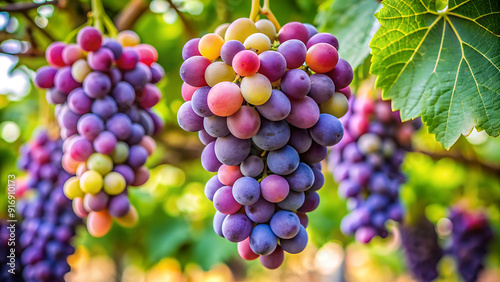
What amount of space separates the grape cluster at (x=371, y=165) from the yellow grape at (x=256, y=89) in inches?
27.4

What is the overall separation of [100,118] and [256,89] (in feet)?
1.46

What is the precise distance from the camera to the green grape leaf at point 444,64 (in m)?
0.71

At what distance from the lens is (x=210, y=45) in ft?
1.95

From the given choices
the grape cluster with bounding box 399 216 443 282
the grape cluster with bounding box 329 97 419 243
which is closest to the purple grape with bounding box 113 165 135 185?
the grape cluster with bounding box 329 97 419 243

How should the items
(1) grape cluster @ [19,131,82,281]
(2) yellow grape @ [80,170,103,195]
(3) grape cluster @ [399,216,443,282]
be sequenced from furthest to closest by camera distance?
(3) grape cluster @ [399,216,443,282], (1) grape cluster @ [19,131,82,281], (2) yellow grape @ [80,170,103,195]

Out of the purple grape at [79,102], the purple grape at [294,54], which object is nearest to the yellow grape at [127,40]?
the purple grape at [79,102]

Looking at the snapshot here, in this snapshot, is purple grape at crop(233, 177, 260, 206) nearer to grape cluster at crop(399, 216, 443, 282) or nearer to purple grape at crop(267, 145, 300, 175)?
purple grape at crop(267, 145, 300, 175)

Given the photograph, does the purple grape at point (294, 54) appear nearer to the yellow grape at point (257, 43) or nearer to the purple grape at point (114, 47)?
the yellow grape at point (257, 43)

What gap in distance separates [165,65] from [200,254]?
1095 millimetres

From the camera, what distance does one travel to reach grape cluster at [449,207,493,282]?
177cm

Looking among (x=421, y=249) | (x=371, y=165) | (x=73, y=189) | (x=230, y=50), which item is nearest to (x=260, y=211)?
(x=230, y=50)

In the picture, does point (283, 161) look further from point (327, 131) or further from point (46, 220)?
point (46, 220)

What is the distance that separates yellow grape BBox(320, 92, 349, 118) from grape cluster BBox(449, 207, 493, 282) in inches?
59.1

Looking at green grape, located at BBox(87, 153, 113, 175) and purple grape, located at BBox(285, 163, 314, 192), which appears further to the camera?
green grape, located at BBox(87, 153, 113, 175)
